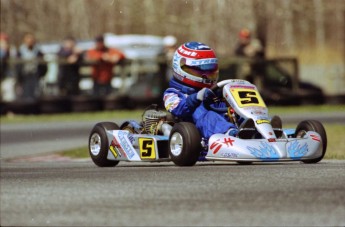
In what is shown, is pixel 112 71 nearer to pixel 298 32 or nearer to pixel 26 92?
pixel 26 92

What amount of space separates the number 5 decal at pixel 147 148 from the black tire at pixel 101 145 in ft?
1.60

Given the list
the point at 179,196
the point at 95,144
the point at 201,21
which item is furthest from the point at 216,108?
the point at 201,21

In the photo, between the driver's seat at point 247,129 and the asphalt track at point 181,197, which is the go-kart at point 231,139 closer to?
the driver's seat at point 247,129

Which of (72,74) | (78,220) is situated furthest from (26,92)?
(78,220)

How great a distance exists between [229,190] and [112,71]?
16.3m

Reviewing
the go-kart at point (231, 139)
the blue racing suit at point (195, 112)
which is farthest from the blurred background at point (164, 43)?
the blue racing suit at point (195, 112)

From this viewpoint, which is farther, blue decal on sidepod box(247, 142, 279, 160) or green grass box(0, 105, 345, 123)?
green grass box(0, 105, 345, 123)

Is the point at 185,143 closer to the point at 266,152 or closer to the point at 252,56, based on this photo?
the point at 266,152

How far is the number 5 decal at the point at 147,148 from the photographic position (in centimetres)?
1044

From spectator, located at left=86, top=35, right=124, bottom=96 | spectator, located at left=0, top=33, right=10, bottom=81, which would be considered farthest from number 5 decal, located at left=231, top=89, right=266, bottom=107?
spectator, located at left=0, top=33, right=10, bottom=81

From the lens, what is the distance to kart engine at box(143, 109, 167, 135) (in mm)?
10805

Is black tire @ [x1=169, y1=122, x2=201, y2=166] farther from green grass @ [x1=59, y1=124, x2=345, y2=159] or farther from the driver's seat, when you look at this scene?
green grass @ [x1=59, y1=124, x2=345, y2=159]

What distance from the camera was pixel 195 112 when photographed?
1031 cm

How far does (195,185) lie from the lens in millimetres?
7840
